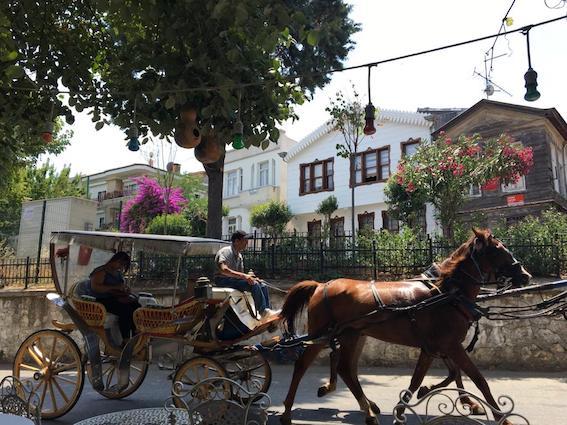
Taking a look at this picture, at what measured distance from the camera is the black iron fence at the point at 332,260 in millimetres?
10547

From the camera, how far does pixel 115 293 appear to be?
679cm

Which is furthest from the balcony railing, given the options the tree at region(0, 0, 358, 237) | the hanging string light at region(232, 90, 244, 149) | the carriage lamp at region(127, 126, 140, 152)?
the hanging string light at region(232, 90, 244, 149)

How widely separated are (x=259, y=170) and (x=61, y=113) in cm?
2597

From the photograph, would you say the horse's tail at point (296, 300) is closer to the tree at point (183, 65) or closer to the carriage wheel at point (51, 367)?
the tree at point (183, 65)

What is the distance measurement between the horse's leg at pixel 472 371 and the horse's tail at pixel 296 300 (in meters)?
1.91

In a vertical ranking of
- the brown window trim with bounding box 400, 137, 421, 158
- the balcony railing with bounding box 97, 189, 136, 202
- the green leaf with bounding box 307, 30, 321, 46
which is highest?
the balcony railing with bounding box 97, 189, 136, 202

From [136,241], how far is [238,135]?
2.24 metres

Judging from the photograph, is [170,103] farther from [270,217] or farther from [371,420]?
[270,217]

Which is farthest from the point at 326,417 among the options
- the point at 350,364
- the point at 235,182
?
the point at 235,182

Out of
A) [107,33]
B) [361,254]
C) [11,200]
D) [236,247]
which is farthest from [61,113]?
[11,200]

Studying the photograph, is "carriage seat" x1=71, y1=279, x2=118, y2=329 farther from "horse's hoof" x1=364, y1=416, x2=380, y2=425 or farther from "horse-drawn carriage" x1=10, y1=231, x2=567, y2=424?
"horse's hoof" x1=364, y1=416, x2=380, y2=425

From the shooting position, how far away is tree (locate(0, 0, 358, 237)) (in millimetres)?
4648

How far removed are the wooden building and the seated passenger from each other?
16.5 metres

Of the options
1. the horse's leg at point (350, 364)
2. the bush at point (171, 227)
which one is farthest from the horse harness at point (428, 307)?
the bush at point (171, 227)
